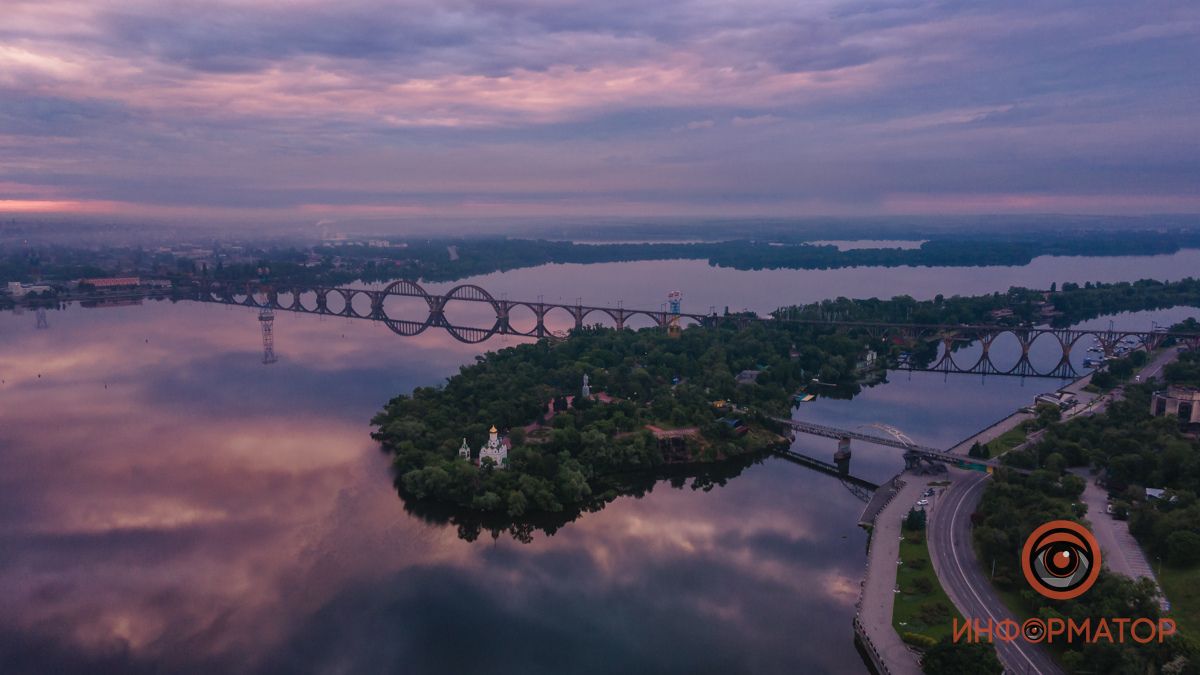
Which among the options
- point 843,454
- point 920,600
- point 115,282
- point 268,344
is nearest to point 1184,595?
point 920,600

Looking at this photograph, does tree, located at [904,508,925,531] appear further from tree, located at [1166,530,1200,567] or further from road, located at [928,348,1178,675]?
tree, located at [1166,530,1200,567]

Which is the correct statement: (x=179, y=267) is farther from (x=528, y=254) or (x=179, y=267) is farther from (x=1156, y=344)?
(x=1156, y=344)

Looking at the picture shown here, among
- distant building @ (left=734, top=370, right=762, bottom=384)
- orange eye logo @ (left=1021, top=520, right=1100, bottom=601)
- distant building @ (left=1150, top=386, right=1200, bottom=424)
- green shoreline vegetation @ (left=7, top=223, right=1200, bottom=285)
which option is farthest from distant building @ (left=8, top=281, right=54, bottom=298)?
distant building @ (left=1150, top=386, right=1200, bottom=424)

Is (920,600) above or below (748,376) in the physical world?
below

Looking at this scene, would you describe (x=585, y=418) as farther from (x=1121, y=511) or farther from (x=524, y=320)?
(x=524, y=320)

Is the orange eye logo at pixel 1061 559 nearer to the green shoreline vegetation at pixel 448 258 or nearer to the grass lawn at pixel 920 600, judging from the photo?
the grass lawn at pixel 920 600
